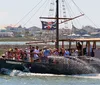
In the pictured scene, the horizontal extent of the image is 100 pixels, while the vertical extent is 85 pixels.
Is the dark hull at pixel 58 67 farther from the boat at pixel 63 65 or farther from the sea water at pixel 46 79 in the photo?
the sea water at pixel 46 79

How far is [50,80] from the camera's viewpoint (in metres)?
36.5

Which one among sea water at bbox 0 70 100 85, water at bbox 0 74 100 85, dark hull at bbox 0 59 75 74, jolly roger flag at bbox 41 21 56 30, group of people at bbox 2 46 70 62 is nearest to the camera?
water at bbox 0 74 100 85

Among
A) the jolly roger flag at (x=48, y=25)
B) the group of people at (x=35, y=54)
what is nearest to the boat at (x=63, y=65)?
the group of people at (x=35, y=54)

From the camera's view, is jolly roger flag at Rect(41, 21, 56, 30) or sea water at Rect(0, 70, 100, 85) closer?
sea water at Rect(0, 70, 100, 85)

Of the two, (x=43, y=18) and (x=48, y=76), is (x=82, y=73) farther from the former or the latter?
(x=43, y=18)

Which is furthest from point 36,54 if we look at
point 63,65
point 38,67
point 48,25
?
point 48,25

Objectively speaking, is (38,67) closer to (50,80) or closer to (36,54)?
(36,54)

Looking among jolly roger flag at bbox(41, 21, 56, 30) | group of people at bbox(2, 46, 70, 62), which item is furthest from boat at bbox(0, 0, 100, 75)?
jolly roger flag at bbox(41, 21, 56, 30)

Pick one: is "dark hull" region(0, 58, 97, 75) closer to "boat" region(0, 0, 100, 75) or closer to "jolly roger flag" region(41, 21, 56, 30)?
"boat" region(0, 0, 100, 75)

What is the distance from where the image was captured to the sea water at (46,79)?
35.2 metres

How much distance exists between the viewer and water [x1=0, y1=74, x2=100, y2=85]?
35.1m

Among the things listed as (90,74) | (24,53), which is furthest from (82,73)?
(24,53)

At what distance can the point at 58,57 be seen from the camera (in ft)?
128

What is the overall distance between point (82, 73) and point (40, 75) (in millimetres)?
2903
